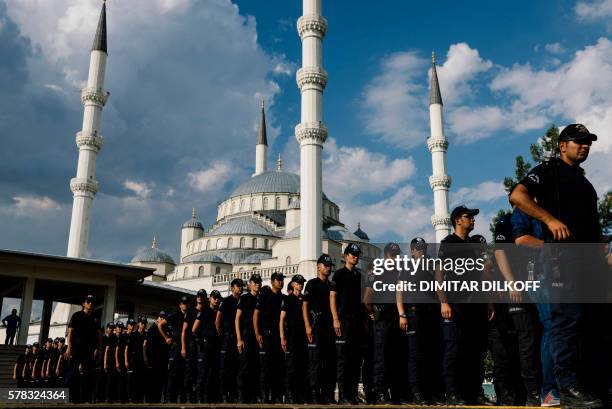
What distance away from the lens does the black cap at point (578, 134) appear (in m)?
3.67

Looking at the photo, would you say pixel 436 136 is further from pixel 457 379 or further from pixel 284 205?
pixel 457 379

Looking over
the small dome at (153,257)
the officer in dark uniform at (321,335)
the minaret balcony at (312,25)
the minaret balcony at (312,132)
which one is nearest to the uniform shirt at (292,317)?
the officer in dark uniform at (321,335)

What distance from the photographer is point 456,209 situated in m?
5.66

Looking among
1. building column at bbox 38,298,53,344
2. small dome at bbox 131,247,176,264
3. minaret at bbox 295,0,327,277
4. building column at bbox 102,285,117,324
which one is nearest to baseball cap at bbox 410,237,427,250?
building column at bbox 102,285,117,324

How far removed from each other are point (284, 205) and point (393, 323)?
47841 millimetres

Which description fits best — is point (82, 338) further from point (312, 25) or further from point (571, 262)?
point (312, 25)

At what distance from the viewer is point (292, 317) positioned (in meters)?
7.39

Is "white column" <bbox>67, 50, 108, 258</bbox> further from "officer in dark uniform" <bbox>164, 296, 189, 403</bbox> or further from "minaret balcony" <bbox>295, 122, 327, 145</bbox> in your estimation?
"officer in dark uniform" <bbox>164, 296, 189, 403</bbox>

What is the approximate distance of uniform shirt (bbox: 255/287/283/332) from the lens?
7.77 metres

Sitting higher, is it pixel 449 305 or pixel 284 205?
pixel 284 205

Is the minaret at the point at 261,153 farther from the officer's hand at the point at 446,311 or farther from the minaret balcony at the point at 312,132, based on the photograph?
the officer's hand at the point at 446,311

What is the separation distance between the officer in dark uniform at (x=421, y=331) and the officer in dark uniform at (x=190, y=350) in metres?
4.17

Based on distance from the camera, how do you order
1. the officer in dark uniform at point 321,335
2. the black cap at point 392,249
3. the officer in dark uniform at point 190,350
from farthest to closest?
the officer in dark uniform at point 190,350, the officer in dark uniform at point 321,335, the black cap at point 392,249

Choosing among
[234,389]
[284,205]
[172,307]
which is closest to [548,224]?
[234,389]
